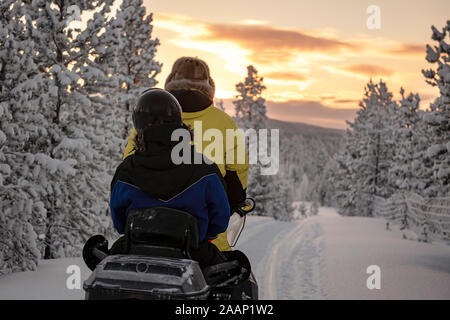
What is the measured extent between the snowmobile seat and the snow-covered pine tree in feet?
146

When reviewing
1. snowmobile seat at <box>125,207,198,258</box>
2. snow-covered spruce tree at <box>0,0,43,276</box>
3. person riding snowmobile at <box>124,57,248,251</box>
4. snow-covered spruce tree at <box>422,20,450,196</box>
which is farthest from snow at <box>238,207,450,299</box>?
snowmobile seat at <box>125,207,198,258</box>

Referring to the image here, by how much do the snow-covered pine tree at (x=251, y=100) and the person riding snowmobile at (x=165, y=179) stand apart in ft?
145

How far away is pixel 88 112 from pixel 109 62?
202 cm

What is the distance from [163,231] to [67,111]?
14417 mm

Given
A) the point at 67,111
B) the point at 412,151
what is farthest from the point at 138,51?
the point at 412,151

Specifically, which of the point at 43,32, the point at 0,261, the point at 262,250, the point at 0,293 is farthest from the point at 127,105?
the point at 0,293

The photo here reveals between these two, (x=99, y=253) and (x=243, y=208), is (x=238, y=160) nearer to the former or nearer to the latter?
(x=243, y=208)

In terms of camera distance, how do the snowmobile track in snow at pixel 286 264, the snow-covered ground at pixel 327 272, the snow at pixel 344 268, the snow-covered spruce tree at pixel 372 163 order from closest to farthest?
the snow-covered ground at pixel 327 272
the snow at pixel 344 268
the snowmobile track in snow at pixel 286 264
the snow-covered spruce tree at pixel 372 163

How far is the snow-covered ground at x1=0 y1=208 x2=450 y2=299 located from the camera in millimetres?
8797

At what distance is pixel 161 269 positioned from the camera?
8.39 ft

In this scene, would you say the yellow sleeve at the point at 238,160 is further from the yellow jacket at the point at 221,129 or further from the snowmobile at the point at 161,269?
A: the snowmobile at the point at 161,269

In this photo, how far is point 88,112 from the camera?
16.3 m

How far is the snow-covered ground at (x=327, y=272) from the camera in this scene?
8797 mm

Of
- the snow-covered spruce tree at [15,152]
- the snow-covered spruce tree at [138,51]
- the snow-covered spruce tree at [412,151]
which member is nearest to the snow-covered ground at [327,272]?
the snow-covered spruce tree at [15,152]
